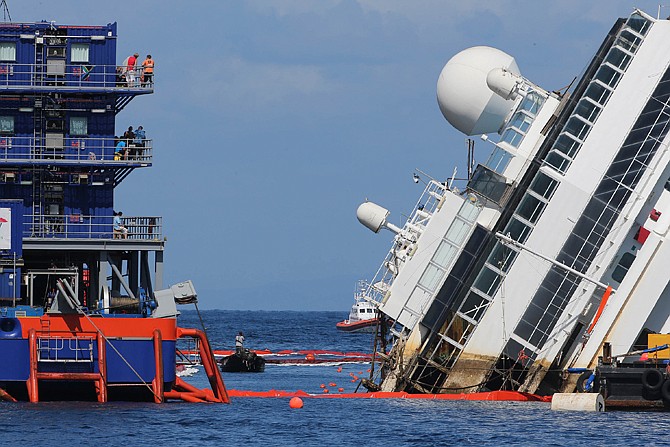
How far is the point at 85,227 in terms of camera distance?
55.6 m

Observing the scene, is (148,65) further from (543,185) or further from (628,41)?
(628,41)

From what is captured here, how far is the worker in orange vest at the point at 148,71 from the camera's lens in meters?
55.9

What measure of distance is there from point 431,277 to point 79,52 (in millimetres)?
15550

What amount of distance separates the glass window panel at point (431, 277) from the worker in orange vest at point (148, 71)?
41.1 ft

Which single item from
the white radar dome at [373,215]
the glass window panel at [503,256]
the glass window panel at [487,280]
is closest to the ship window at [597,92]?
the glass window panel at [503,256]

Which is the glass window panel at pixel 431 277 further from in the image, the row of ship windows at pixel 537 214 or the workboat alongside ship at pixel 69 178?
the workboat alongside ship at pixel 69 178

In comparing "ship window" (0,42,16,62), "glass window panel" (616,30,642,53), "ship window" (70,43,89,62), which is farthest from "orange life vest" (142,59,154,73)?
"glass window panel" (616,30,642,53)

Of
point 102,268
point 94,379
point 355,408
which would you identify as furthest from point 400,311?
point 94,379

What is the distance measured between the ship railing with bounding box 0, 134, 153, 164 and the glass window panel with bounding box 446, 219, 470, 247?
11.7 metres

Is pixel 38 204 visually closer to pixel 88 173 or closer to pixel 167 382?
pixel 88 173

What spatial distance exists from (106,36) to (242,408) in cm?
1501

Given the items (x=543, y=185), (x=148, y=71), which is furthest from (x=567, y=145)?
(x=148, y=71)

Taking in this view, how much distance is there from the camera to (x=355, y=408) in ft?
176

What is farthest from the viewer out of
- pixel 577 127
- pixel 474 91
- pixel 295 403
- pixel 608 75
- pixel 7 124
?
pixel 474 91
